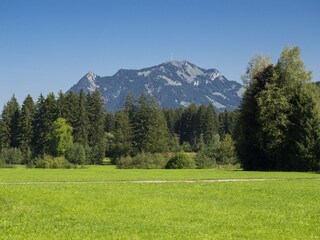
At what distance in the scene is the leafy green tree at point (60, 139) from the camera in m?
93.6

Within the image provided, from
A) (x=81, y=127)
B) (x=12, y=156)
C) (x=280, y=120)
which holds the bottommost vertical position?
(x=12, y=156)

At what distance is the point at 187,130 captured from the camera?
158250mm

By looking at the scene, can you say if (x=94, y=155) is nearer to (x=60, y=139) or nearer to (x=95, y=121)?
(x=60, y=139)

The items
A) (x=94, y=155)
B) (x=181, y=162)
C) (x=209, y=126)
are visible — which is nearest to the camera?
(x=181, y=162)

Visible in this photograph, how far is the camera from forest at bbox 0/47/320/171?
6041cm

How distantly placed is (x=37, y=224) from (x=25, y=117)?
9265 cm

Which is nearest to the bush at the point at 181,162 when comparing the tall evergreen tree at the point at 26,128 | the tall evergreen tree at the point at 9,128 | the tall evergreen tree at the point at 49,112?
the tall evergreen tree at the point at 49,112

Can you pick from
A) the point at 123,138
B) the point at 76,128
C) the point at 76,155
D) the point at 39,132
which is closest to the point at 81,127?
the point at 76,128

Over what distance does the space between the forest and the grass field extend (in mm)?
30489

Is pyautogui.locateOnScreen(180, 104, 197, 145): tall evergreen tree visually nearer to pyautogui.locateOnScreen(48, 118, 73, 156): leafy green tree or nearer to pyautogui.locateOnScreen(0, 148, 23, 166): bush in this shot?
pyautogui.locateOnScreen(48, 118, 73, 156): leafy green tree

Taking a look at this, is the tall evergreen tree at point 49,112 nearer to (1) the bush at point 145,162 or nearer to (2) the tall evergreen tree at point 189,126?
(1) the bush at point 145,162

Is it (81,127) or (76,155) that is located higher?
(81,127)

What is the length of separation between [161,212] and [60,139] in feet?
250

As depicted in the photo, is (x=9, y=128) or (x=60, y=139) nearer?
(x=60, y=139)
